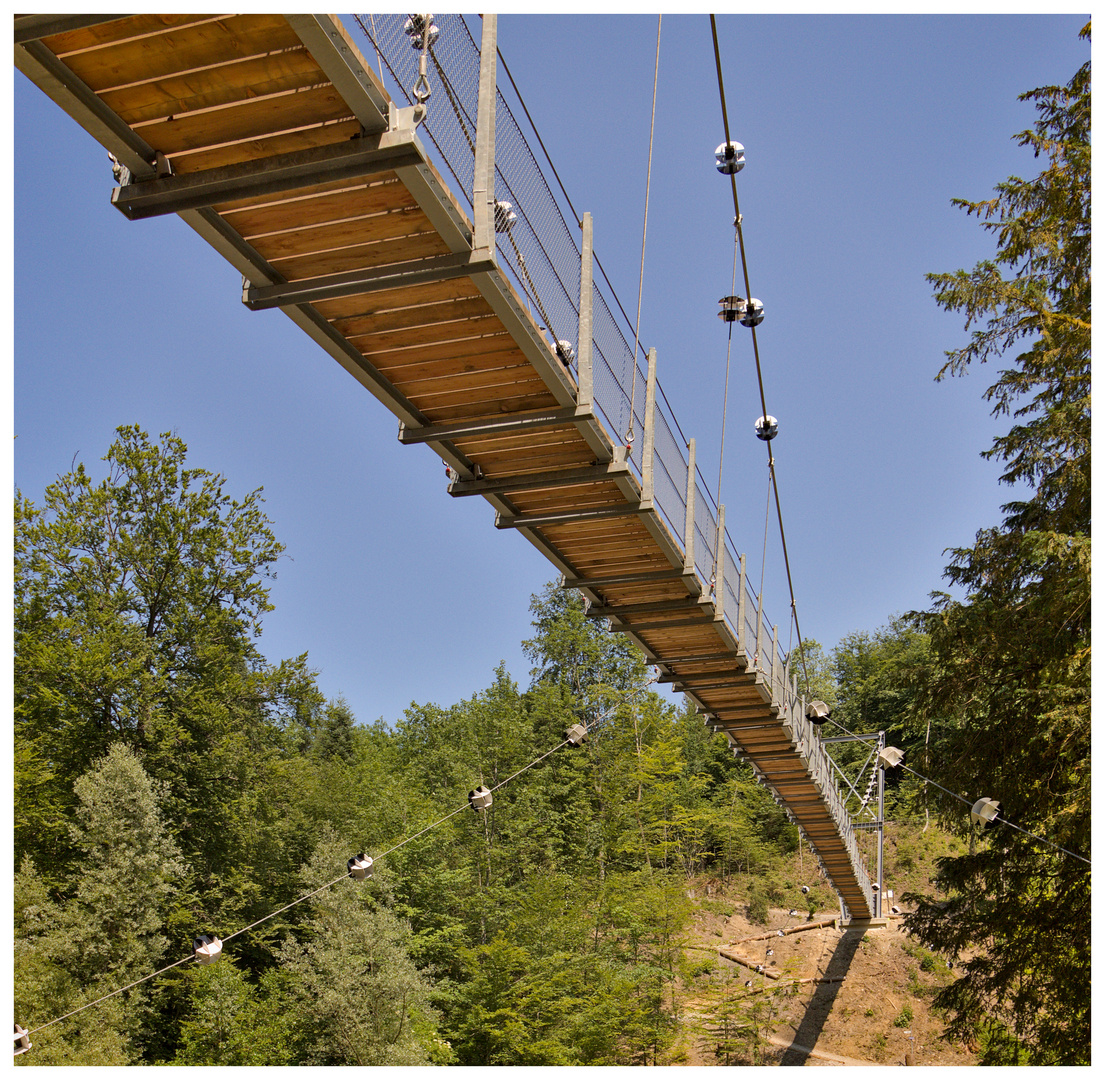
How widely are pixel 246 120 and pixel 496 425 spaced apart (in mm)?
2758

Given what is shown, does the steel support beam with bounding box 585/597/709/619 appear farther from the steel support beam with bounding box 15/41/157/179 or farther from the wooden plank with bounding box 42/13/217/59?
the wooden plank with bounding box 42/13/217/59

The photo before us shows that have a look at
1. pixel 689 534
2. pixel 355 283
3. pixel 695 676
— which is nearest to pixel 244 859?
pixel 695 676

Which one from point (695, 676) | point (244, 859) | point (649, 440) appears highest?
point (649, 440)

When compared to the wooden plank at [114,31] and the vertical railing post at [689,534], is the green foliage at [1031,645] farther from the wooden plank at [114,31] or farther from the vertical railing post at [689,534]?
the wooden plank at [114,31]

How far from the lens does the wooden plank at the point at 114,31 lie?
3.70 metres

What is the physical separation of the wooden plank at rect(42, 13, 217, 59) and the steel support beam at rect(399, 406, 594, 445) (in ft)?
10.3

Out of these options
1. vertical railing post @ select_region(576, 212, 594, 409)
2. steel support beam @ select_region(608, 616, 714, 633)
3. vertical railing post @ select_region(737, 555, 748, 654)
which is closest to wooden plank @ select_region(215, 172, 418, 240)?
vertical railing post @ select_region(576, 212, 594, 409)

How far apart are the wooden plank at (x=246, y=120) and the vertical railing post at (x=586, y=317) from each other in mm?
2559

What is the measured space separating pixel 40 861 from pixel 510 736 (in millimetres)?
12906

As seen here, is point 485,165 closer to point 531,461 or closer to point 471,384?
point 471,384

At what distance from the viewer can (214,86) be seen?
4012 millimetres

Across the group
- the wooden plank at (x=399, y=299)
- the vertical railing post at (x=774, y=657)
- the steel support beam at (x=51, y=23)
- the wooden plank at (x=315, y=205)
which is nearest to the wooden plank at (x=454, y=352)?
the wooden plank at (x=399, y=299)

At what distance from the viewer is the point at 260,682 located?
76.0 ft

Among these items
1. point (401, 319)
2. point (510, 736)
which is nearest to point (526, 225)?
point (401, 319)
